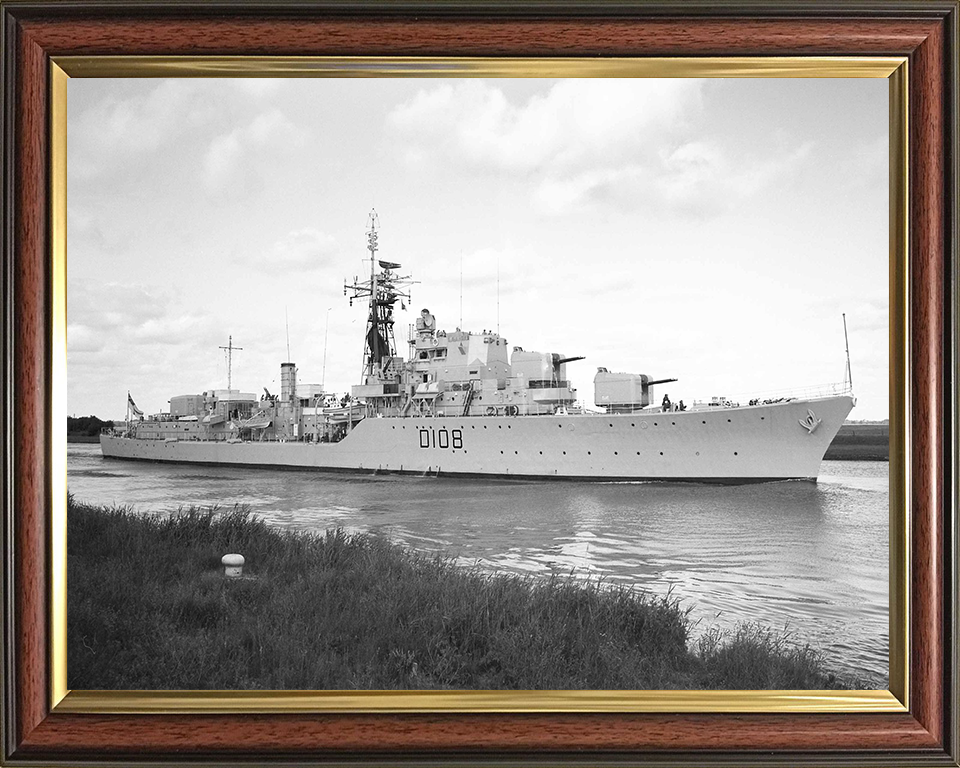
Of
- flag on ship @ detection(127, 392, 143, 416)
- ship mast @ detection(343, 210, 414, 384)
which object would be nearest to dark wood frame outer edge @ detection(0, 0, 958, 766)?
flag on ship @ detection(127, 392, 143, 416)

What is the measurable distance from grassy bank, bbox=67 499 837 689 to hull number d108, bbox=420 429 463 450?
147cm

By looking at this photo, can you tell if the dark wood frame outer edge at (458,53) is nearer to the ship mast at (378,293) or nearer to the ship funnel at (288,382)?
the ship mast at (378,293)

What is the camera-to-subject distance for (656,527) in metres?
2.75

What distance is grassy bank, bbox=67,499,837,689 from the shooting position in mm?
2090

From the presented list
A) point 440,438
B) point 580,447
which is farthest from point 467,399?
point 580,447

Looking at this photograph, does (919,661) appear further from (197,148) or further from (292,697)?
(197,148)

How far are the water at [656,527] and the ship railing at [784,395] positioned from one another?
0.28 meters

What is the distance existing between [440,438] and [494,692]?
207 cm

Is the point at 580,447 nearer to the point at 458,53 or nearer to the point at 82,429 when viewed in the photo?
the point at 458,53

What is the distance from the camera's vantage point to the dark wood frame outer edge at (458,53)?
201 centimetres

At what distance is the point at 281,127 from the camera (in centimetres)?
234

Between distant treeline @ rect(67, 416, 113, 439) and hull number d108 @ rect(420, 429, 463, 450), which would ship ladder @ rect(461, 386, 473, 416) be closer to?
hull number d108 @ rect(420, 429, 463, 450)

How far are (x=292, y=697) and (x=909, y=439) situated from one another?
2.14m

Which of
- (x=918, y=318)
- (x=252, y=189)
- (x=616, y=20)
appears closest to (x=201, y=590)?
(x=252, y=189)
